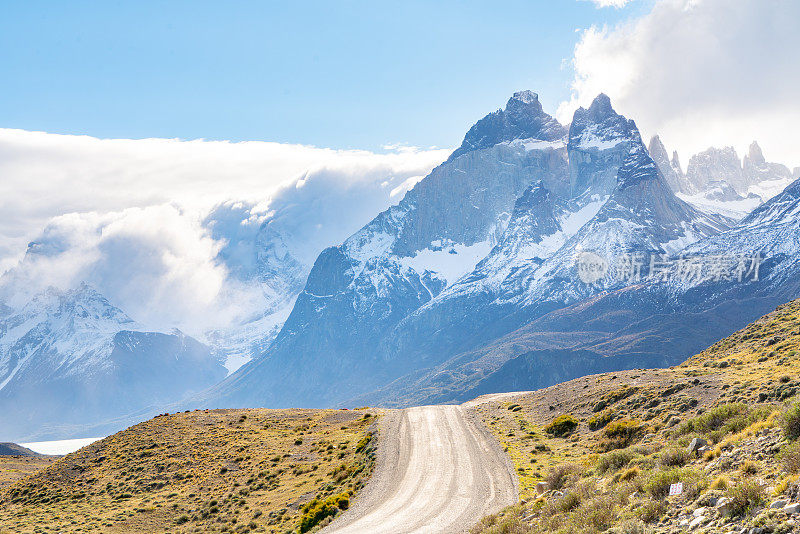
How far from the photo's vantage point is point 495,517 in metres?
32.3

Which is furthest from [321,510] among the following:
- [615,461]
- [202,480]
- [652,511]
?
[652,511]

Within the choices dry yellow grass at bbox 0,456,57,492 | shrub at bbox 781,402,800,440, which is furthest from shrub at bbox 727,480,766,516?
dry yellow grass at bbox 0,456,57,492

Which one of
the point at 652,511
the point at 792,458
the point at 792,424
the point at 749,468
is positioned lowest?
the point at 652,511

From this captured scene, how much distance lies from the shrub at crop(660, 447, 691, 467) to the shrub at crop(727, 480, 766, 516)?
8054 mm

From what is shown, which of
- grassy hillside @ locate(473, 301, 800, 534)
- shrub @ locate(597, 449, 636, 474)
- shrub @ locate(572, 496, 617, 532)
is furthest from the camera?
shrub @ locate(597, 449, 636, 474)

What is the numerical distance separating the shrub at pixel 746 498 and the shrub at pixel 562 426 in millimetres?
35734

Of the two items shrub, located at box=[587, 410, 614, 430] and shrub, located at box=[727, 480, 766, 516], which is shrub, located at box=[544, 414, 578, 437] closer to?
shrub, located at box=[587, 410, 614, 430]

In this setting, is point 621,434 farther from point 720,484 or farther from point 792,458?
point 792,458

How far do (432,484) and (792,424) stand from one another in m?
26.5

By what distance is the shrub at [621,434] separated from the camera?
43.0m

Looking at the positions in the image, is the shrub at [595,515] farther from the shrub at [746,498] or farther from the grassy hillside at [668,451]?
the shrub at [746,498]

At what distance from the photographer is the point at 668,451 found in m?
28.6

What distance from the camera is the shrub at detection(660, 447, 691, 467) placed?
27562mm

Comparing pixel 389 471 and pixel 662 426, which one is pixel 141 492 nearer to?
pixel 389 471
